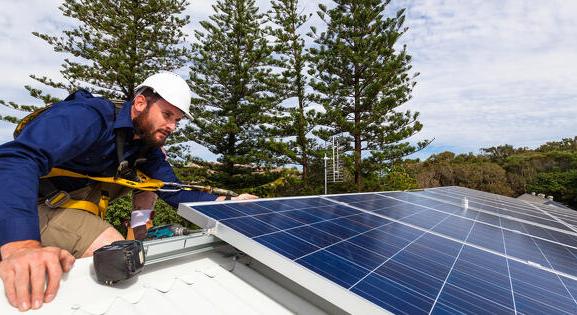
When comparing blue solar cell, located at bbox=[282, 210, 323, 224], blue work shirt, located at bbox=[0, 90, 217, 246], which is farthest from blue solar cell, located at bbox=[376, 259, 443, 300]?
blue work shirt, located at bbox=[0, 90, 217, 246]

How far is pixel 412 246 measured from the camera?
2578mm

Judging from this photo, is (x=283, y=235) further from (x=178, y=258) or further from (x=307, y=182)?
(x=307, y=182)

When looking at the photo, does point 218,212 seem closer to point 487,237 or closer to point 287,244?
point 287,244

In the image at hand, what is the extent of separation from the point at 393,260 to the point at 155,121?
232 centimetres

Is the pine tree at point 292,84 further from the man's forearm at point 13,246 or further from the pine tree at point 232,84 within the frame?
the man's forearm at point 13,246

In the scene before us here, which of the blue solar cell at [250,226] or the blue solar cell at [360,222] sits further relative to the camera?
the blue solar cell at [360,222]

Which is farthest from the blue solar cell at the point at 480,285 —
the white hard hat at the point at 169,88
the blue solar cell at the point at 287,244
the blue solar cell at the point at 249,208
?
the white hard hat at the point at 169,88

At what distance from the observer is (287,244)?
2064mm

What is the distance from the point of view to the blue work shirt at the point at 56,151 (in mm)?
1454

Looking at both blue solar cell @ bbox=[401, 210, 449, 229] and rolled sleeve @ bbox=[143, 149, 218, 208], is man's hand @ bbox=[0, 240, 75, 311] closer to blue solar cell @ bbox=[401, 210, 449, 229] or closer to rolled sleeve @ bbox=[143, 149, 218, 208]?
rolled sleeve @ bbox=[143, 149, 218, 208]

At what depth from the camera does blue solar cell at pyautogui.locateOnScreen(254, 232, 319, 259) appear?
1.90 metres

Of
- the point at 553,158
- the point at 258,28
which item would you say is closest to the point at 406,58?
the point at 258,28

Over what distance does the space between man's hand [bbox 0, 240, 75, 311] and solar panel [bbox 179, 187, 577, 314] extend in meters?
0.98

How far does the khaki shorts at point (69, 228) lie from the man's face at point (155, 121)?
81cm
